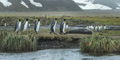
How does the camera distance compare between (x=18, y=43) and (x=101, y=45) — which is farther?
(x=18, y=43)

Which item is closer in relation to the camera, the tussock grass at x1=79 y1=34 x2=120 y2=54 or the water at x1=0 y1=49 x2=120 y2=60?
the water at x1=0 y1=49 x2=120 y2=60

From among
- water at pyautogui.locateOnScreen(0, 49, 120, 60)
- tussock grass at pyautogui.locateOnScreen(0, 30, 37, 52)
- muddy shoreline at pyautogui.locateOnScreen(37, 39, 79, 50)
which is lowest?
water at pyautogui.locateOnScreen(0, 49, 120, 60)

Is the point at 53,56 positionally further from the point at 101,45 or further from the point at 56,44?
the point at 56,44

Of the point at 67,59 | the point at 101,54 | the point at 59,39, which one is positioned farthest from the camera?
the point at 59,39

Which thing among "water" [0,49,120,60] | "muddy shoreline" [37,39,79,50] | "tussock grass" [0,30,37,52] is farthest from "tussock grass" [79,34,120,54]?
"tussock grass" [0,30,37,52]

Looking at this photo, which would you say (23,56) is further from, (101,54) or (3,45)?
(101,54)

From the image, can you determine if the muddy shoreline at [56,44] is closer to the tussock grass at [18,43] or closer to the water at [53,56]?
the water at [53,56]

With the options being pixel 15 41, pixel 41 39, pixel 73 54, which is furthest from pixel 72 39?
pixel 15 41

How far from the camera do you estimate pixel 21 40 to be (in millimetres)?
19469

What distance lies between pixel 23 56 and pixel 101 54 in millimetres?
5128

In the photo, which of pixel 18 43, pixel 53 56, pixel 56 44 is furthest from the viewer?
pixel 56 44

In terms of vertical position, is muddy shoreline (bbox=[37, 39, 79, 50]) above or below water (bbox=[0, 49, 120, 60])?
above

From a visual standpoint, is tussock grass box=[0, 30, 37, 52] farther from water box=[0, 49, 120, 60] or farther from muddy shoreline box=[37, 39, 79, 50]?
muddy shoreline box=[37, 39, 79, 50]

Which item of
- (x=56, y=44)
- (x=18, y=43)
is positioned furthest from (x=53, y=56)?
(x=56, y=44)
